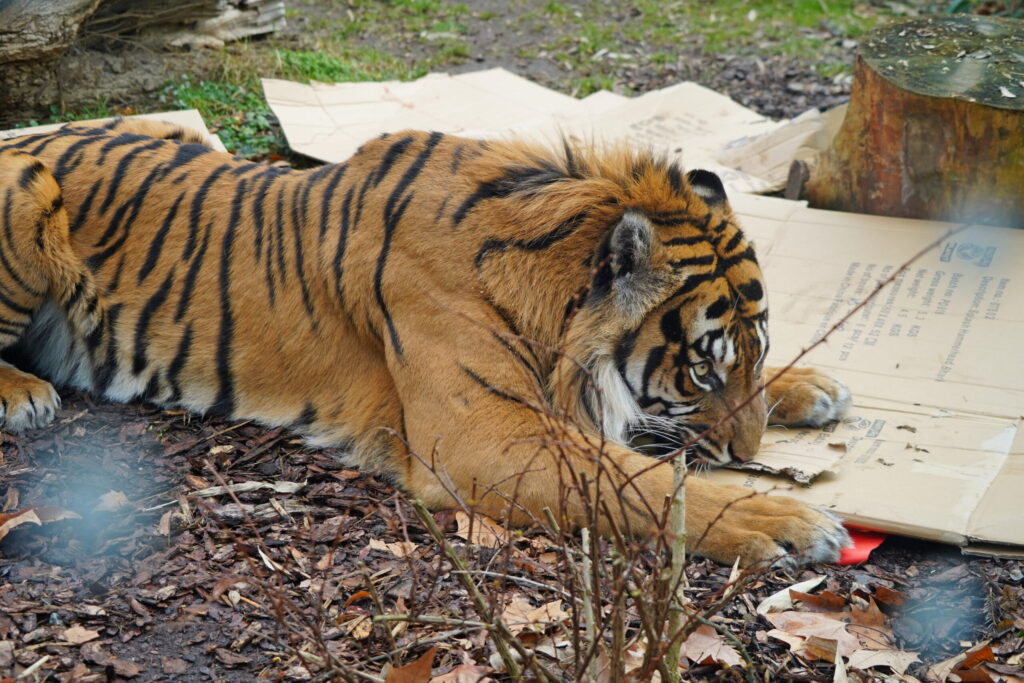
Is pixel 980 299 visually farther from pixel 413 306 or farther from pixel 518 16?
pixel 518 16

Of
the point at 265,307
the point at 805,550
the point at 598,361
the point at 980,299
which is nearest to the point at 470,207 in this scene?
the point at 598,361

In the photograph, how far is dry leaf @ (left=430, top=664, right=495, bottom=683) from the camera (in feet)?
8.36

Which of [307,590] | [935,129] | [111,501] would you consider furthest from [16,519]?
[935,129]

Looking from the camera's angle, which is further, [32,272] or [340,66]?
[340,66]

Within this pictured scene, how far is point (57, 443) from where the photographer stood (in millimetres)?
3715

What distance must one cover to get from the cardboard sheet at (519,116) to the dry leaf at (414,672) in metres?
3.79

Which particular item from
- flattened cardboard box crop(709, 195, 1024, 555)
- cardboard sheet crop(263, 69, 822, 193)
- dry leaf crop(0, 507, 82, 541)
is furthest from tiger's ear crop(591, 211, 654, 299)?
cardboard sheet crop(263, 69, 822, 193)

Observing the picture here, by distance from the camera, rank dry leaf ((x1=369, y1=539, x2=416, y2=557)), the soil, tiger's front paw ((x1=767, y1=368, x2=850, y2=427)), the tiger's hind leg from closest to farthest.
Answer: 1. the soil
2. dry leaf ((x1=369, y1=539, x2=416, y2=557))
3. tiger's front paw ((x1=767, y1=368, x2=850, y2=427))
4. the tiger's hind leg

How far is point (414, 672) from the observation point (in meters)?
2.38

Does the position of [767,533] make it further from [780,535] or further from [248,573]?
[248,573]

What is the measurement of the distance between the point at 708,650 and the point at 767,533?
53cm

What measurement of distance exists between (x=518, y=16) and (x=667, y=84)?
5.89ft

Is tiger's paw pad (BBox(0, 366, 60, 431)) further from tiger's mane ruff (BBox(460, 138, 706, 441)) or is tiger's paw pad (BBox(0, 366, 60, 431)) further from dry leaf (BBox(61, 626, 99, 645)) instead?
tiger's mane ruff (BBox(460, 138, 706, 441))

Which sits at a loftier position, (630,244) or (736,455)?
(630,244)
